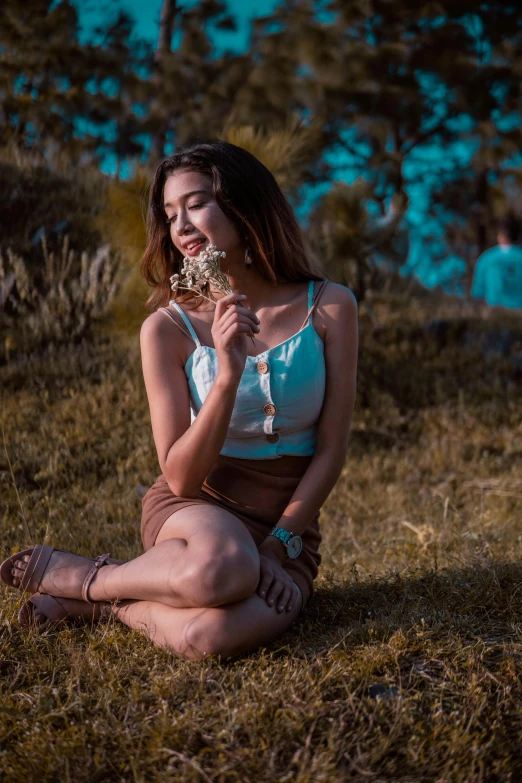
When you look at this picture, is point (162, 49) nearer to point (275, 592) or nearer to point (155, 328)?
point (155, 328)

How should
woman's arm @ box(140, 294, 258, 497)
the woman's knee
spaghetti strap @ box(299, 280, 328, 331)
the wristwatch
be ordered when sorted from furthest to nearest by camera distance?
spaghetti strap @ box(299, 280, 328, 331) < the wristwatch < woman's arm @ box(140, 294, 258, 497) < the woman's knee

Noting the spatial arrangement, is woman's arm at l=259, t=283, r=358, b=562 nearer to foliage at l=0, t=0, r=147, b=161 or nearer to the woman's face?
the woman's face

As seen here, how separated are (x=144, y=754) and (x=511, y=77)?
12.3 meters

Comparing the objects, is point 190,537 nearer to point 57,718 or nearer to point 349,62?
point 57,718

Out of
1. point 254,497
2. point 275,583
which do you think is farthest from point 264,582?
point 254,497

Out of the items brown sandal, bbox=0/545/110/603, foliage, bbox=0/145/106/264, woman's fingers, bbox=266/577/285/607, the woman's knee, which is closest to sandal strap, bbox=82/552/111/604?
brown sandal, bbox=0/545/110/603

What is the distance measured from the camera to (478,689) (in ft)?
6.18

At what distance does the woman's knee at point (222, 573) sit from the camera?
2.04 m

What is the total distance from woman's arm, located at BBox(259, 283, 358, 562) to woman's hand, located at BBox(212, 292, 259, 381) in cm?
42

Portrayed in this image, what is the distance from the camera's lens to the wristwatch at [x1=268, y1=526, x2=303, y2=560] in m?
2.32

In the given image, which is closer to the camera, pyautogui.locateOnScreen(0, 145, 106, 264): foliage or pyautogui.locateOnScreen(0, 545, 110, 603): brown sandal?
pyautogui.locateOnScreen(0, 545, 110, 603): brown sandal

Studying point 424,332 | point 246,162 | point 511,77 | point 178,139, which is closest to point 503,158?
point 511,77

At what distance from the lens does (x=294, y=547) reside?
236 cm

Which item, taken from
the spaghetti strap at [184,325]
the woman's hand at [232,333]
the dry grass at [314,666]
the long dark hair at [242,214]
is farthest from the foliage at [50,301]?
the woman's hand at [232,333]
